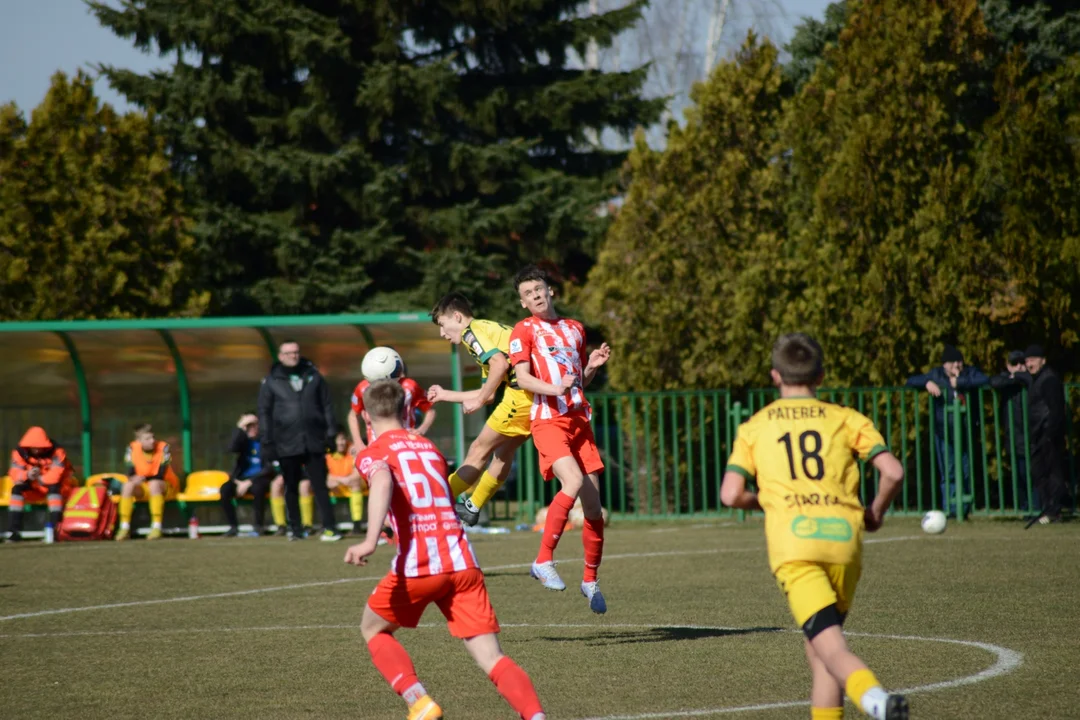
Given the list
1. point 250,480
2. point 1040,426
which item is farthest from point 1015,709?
point 250,480

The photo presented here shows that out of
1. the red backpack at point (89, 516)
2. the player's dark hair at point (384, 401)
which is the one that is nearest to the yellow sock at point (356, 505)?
the red backpack at point (89, 516)

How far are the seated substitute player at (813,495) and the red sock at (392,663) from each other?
1.56 metres

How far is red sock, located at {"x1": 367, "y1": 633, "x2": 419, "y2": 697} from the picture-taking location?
220 inches

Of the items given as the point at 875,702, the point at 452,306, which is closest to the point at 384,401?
the point at 875,702

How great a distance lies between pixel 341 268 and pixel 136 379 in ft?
31.8

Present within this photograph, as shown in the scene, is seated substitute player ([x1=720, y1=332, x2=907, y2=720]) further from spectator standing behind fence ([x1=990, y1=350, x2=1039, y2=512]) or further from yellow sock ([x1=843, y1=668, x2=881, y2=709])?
spectator standing behind fence ([x1=990, y1=350, x2=1039, y2=512])

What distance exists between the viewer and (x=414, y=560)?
5.59 metres

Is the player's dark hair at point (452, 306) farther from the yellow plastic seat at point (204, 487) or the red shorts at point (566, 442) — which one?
the yellow plastic seat at point (204, 487)

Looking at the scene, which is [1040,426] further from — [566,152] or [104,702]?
[566,152]

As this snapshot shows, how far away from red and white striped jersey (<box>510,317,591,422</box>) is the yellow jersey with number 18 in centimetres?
424

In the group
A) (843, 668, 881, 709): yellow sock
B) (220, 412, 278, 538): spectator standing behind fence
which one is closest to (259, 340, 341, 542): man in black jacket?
(220, 412, 278, 538): spectator standing behind fence

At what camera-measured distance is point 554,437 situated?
9336 millimetres

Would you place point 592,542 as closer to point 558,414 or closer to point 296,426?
point 558,414

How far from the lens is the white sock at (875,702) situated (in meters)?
4.45
